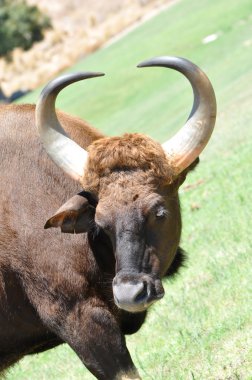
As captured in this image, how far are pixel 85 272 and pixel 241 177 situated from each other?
8.02 m

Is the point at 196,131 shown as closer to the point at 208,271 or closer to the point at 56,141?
the point at 56,141

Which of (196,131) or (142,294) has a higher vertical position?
(196,131)

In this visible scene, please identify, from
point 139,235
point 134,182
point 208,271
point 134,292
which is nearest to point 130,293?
point 134,292

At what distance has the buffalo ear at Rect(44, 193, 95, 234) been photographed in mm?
7754

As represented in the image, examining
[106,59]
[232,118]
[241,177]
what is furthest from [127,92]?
[241,177]

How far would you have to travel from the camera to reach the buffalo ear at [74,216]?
775 centimetres

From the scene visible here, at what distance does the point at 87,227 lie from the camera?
26.0 feet

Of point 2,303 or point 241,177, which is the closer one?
point 2,303

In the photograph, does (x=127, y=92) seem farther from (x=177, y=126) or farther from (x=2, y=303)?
(x=2, y=303)

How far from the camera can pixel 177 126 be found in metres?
28.7

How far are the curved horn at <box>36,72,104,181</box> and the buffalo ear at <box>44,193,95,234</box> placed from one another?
0.25m

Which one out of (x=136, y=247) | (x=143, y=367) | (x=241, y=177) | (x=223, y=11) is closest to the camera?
(x=136, y=247)

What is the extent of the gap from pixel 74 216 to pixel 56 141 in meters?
0.71

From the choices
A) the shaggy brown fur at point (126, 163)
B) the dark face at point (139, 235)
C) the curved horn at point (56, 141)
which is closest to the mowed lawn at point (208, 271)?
the dark face at point (139, 235)
